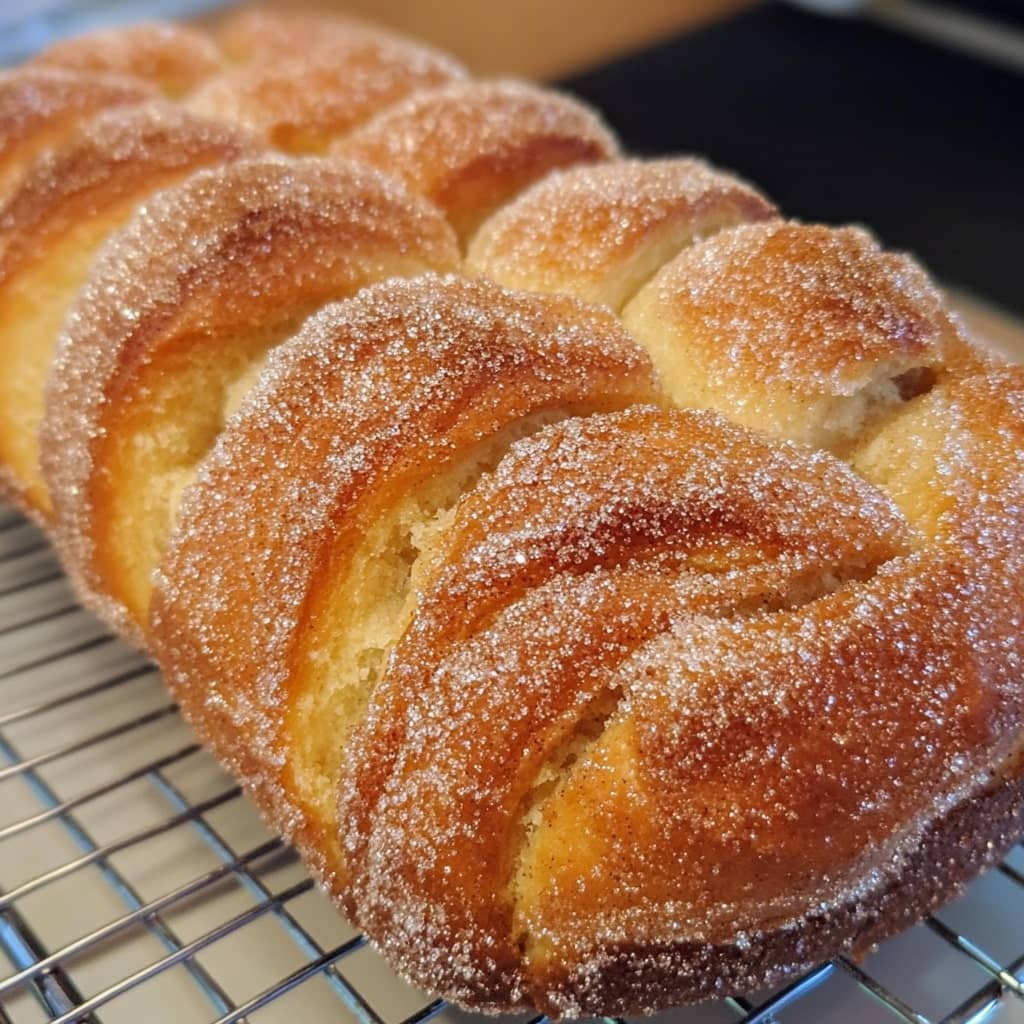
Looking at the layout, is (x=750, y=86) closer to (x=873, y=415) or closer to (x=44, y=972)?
(x=873, y=415)

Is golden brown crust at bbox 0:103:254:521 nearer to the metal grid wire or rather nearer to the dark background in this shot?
the metal grid wire

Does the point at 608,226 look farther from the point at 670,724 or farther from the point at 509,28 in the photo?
the point at 509,28

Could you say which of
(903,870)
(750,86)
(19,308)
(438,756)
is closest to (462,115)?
(19,308)

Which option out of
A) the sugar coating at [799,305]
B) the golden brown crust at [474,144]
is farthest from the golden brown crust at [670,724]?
the golden brown crust at [474,144]

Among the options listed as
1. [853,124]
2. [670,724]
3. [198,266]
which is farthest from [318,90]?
[853,124]

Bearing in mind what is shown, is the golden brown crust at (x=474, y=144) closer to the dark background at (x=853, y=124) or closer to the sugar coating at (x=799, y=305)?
the sugar coating at (x=799, y=305)
